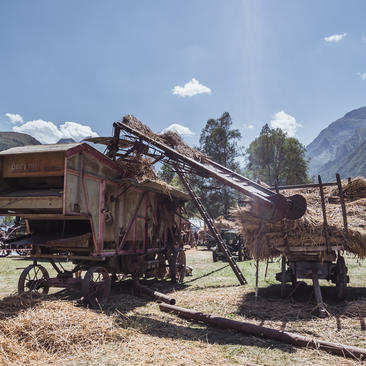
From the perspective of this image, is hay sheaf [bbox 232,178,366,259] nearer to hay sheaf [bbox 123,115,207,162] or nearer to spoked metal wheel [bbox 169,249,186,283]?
hay sheaf [bbox 123,115,207,162]

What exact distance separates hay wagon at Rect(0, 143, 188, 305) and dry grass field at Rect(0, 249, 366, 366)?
1.11m

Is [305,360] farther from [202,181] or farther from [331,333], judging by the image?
[202,181]

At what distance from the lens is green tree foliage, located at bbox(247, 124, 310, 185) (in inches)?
1580

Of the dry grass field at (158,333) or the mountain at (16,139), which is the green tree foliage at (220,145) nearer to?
the dry grass field at (158,333)

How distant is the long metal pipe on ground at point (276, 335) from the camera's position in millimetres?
3849

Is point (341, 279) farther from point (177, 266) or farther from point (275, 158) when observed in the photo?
point (275, 158)

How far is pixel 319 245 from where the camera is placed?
6445mm

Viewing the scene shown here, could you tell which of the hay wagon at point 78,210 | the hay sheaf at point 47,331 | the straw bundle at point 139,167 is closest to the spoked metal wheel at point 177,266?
the hay wagon at point 78,210

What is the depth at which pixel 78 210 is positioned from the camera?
584 cm

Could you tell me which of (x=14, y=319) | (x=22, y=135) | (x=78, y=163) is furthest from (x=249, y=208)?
(x=22, y=135)

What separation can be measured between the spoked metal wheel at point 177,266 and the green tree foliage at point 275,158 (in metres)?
30.2

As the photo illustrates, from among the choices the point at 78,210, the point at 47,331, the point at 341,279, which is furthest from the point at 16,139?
the point at 341,279

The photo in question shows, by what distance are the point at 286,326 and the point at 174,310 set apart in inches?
84.4

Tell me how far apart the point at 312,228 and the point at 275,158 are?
35540 millimetres
